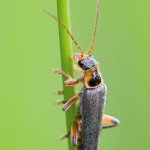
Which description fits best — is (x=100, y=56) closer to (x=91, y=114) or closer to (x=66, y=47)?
(x=91, y=114)

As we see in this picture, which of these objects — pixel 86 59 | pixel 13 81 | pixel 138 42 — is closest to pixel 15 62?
pixel 13 81

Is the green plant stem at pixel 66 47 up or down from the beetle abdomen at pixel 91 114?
up

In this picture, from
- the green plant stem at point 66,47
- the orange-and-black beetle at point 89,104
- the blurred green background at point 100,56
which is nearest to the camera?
the green plant stem at point 66,47

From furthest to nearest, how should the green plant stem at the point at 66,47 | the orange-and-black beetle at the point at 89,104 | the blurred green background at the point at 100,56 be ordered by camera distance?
the blurred green background at the point at 100,56 < the orange-and-black beetle at the point at 89,104 < the green plant stem at the point at 66,47

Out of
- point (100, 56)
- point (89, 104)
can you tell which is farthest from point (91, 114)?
point (100, 56)

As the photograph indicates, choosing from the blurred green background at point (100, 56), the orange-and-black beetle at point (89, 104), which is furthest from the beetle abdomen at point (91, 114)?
the blurred green background at point (100, 56)

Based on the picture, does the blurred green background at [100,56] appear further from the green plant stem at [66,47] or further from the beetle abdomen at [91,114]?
the green plant stem at [66,47]

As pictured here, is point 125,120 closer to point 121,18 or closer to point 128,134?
point 128,134
